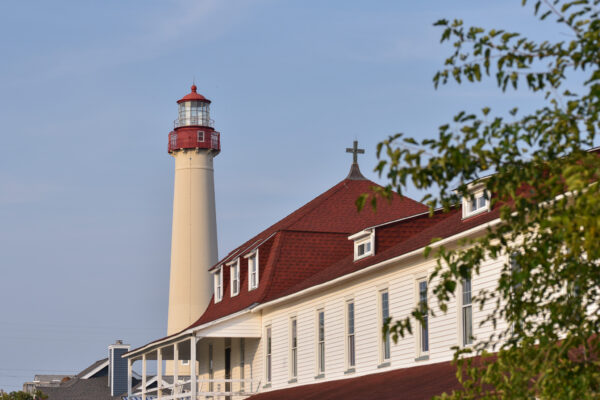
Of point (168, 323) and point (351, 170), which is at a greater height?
point (351, 170)

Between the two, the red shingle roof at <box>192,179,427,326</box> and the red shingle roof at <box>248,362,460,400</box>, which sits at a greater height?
the red shingle roof at <box>192,179,427,326</box>

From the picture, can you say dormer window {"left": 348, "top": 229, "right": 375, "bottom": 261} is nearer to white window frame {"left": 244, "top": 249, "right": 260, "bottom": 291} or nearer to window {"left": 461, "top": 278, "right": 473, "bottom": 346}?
white window frame {"left": 244, "top": 249, "right": 260, "bottom": 291}

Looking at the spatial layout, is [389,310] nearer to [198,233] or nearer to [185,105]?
[198,233]

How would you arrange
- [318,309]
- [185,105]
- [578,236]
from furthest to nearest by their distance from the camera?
[185,105] < [318,309] < [578,236]

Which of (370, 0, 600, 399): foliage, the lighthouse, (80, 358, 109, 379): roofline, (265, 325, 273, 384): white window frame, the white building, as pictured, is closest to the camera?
(370, 0, 600, 399): foliage

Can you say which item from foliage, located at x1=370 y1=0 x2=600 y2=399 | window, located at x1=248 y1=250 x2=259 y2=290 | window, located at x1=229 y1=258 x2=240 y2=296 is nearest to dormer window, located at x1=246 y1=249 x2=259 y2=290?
window, located at x1=248 y1=250 x2=259 y2=290

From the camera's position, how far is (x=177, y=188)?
60.2 metres

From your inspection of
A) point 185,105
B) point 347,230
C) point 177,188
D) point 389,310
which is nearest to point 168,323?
point 177,188

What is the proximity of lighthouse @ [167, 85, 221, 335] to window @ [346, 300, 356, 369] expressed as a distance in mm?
28270

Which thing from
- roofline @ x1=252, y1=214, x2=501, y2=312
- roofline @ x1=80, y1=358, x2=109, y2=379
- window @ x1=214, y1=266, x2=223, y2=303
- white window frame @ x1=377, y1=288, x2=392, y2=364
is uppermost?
window @ x1=214, y1=266, x2=223, y2=303

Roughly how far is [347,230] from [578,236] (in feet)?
101

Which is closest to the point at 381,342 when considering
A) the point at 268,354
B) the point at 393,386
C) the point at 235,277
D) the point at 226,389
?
the point at 393,386

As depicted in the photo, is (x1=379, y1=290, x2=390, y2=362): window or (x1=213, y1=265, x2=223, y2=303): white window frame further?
(x1=213, y1=265, x2=223, y2=303): white window frame

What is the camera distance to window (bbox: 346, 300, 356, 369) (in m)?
29.9
